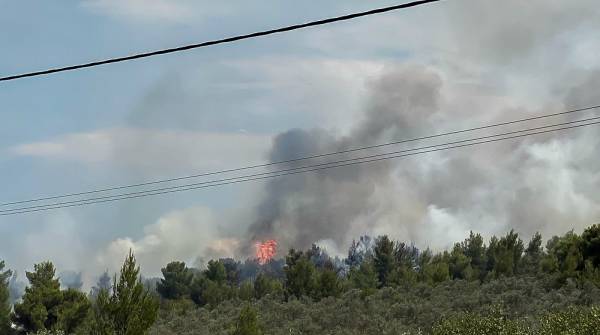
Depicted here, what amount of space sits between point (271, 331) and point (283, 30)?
57.2m

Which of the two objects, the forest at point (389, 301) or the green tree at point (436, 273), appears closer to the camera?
the forest at point (389, 301)

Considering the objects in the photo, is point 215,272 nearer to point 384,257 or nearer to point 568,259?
point 384,257

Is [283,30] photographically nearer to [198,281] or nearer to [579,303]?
[579,303]

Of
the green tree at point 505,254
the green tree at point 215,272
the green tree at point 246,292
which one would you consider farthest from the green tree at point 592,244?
the green tree at point 215,272

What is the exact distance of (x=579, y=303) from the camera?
214 feet

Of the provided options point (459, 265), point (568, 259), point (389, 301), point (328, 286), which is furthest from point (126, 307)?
point (459, 265)

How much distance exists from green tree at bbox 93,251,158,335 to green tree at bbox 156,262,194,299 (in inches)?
3286

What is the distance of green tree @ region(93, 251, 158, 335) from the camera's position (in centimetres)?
3653

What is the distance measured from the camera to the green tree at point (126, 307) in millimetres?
36531

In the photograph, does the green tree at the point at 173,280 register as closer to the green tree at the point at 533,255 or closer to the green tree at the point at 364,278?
the green tree at the point at 364,278

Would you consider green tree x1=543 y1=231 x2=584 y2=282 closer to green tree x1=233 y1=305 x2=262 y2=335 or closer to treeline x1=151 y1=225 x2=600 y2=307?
treeline x1=151 y1=225 x2=600 y2=307

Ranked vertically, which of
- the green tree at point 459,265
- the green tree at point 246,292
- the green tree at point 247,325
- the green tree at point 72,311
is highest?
the green tree at point 459,265

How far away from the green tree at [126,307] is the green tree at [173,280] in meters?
83.5

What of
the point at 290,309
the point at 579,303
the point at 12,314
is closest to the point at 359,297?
the point at 290,309
